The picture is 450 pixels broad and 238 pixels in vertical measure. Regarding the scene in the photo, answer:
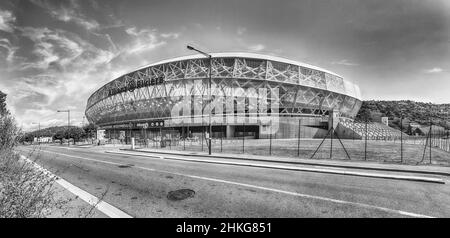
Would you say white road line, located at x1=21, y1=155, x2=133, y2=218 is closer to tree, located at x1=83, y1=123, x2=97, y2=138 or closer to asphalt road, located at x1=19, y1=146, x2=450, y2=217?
asphalt road, located at x1=19, y1=146, x2=450, y2=217

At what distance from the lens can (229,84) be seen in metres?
53.5

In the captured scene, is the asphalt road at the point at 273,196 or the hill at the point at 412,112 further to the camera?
the hill at the point at 412,112

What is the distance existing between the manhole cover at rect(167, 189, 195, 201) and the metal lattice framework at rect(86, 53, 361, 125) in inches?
1826

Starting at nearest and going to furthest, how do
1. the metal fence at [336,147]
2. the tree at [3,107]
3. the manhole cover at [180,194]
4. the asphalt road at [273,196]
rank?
the asphalt road at [273,196] → the manhole cover at [180,194] → the tree at [3,107] → the metal fence at [336,147]

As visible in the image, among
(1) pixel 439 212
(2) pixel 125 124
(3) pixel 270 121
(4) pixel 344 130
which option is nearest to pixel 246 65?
(3) pixel 270 121

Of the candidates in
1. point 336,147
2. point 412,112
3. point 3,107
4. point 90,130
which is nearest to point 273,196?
point 3,107

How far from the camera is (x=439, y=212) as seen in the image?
488cm

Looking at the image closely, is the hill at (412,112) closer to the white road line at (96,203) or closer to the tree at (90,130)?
the tree at (90,130)

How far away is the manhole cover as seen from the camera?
20.0 feet

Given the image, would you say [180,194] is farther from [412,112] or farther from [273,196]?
[412,112]

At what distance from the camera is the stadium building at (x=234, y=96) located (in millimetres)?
52625

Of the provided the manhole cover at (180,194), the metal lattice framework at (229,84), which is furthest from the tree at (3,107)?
the metal lattice framework at (229,84)

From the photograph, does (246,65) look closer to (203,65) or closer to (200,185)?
(203,65)

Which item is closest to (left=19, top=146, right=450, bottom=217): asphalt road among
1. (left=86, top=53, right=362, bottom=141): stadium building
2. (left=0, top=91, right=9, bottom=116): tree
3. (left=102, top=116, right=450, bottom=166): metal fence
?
(left=0, top=91, right=9, bottom=116): tree
